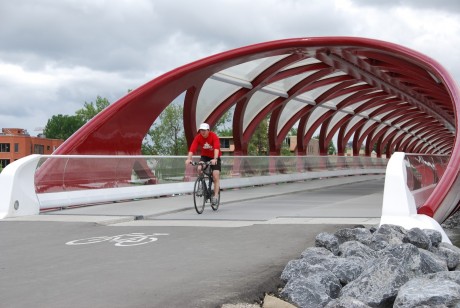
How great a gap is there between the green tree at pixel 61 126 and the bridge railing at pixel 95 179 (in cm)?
11331

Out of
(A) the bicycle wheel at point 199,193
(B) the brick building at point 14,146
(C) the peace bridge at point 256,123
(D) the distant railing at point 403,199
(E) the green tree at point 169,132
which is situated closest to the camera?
(D) the distant railing at point 403,199

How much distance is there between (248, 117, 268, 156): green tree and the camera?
8262 centimetres

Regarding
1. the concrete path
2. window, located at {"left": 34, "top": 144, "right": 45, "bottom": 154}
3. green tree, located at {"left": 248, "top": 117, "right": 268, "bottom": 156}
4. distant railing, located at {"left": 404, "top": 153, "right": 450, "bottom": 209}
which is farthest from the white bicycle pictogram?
window, located at {"left": 34, "top": 144, "right": 45, "bottom": 154}

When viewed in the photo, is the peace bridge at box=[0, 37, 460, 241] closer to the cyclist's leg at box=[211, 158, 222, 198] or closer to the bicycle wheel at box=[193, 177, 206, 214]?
the bicycle wheel at box=[193, 177, 206, 214]

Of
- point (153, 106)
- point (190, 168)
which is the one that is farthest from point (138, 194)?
point (153, 106)

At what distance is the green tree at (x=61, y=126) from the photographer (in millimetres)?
130125

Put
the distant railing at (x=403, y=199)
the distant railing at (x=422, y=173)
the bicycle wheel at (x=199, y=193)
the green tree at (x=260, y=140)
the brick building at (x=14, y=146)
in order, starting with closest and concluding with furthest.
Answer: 1. the distant railing at (x=403, y=199)
2. the distant railing at (x=422, y=173)
3. the bicycle wheel at (x=199, y=193)
4. the green tree at (x=260, y=140)
5. the brick building at (x=14, y=146)

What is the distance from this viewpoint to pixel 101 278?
568cm

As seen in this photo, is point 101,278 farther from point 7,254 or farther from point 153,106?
point 153,106

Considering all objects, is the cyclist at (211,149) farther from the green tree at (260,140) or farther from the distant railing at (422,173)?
the green tree at (260,140)

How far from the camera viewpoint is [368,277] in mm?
5551

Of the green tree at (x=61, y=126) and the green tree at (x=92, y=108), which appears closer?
the green tree at (x=92, y=108)

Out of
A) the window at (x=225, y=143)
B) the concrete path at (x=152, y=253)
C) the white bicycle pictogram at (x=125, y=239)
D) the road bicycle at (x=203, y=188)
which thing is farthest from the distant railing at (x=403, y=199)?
the window at (x=225, y=143)

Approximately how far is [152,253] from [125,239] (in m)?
1.28
